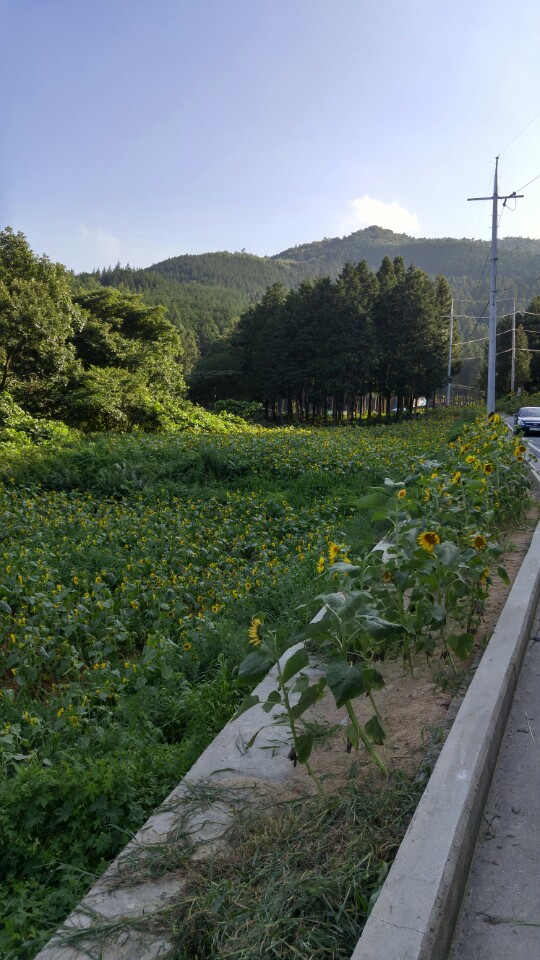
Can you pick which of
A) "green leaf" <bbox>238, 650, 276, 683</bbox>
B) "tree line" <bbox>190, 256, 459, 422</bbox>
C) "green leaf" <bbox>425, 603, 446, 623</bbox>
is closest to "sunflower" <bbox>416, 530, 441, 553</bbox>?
"green leaf" <bbox>425, 603, 446, 623</bbox>

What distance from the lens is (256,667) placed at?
2.29 m

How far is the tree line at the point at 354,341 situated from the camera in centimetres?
3978

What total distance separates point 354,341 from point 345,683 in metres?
38.5

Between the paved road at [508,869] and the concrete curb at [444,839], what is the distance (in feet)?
0.14

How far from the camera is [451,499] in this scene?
443cm

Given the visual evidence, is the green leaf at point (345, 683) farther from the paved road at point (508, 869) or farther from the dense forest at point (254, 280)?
the dense forest at point (254, 280)

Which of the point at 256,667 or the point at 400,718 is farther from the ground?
the point at 256,667

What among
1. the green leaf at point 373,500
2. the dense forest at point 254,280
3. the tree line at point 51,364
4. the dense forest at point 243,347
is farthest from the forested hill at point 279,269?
the green leaf at point 373,500

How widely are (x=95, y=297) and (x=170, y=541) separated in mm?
26768

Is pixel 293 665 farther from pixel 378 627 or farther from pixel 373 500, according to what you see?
pixel 373 500

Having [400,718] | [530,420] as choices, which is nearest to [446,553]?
[400,718]

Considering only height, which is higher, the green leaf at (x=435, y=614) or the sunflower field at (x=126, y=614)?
the green leaf at (x=435, y=614)

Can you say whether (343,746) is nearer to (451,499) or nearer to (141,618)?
(451,499)

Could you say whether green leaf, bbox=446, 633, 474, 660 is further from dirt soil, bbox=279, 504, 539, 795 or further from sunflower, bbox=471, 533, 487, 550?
sunflower, bbox=471, 533, 487, 550
